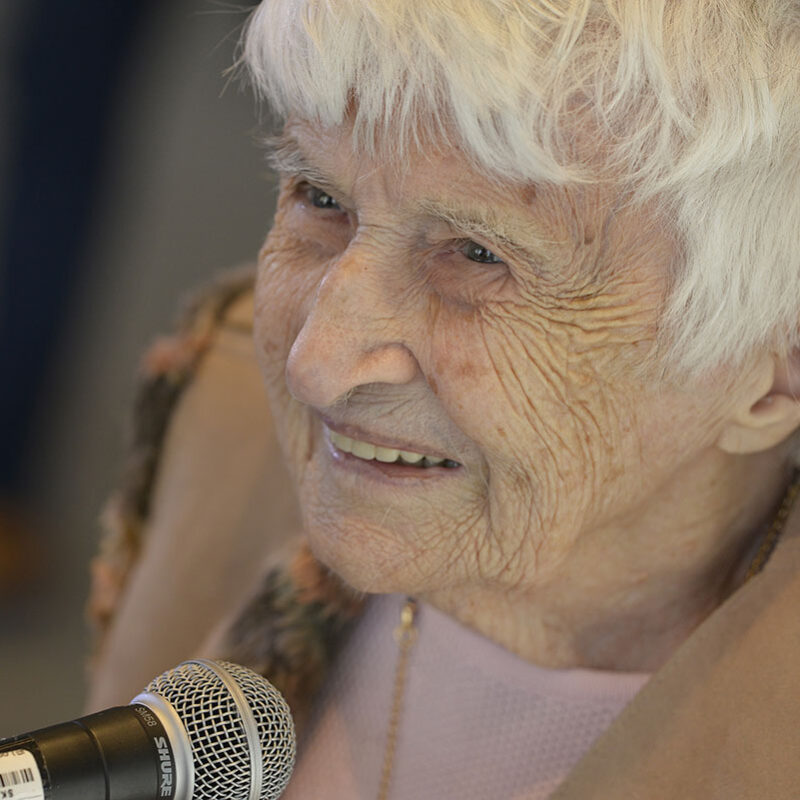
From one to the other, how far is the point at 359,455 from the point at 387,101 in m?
0.36

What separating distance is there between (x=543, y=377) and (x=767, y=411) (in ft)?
0.83

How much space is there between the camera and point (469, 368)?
1109 millimetres

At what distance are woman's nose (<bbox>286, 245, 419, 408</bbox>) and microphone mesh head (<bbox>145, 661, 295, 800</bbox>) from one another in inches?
10.8

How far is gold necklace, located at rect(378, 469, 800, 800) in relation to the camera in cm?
129

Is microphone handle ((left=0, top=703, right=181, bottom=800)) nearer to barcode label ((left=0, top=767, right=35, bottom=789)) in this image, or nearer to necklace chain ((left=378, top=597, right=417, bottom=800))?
barcode label ((left=0, top=767, right=35, bottom=789))

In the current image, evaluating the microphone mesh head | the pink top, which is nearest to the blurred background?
the pink top

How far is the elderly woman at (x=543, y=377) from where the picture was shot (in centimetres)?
101

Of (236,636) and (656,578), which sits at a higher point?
(656,578)

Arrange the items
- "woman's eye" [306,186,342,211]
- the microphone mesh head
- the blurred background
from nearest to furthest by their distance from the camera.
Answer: the microphone mesh head
"woman's eye" [306,186,342,211]
the blurred background

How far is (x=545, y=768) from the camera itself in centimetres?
127

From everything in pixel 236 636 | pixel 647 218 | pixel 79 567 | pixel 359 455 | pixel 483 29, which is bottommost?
pixel 79 567

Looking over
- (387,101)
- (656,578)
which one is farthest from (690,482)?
(387,101)

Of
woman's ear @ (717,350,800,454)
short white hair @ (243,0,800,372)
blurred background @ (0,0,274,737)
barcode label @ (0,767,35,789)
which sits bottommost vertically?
blurred background @ (0,0,274,737)

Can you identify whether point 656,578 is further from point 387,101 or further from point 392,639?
point 387,101
